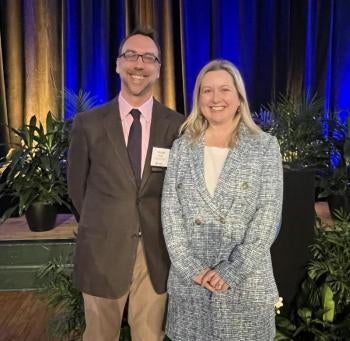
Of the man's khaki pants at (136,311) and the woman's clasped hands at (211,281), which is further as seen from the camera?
the man's khaki pants at (136,311)

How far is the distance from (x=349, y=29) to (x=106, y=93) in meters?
2.30

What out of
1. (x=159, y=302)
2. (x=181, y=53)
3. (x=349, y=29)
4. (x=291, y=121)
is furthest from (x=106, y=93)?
(x=159, y=302)

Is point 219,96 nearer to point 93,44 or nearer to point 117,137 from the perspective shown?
point 117,137

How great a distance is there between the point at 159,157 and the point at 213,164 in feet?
0.78

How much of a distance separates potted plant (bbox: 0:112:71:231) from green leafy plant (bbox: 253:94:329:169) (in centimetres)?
157

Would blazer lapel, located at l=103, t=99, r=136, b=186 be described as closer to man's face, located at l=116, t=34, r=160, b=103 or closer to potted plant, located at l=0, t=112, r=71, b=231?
man's face, located at l=116, t=34, r=160, b=103

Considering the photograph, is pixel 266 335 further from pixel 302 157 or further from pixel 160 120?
pixel 302 157

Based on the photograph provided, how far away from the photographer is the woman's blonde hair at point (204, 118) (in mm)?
1506

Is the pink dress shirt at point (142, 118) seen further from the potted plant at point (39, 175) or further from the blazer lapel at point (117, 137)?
the potted plant at point (39, 175)

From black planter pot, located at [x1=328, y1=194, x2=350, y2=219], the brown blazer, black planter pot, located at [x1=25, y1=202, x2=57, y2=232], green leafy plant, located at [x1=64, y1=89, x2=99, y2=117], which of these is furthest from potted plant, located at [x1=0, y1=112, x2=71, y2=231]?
black planter pot, located at [x1=328, y1=194, x2=350, y2=219]

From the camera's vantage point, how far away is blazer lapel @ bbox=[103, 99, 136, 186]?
163cm

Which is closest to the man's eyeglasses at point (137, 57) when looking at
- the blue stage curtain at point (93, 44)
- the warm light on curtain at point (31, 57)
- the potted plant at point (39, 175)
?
the potted plant at point (39, 175)

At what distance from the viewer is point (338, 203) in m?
3.24

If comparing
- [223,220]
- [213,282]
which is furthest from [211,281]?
[223,220]
